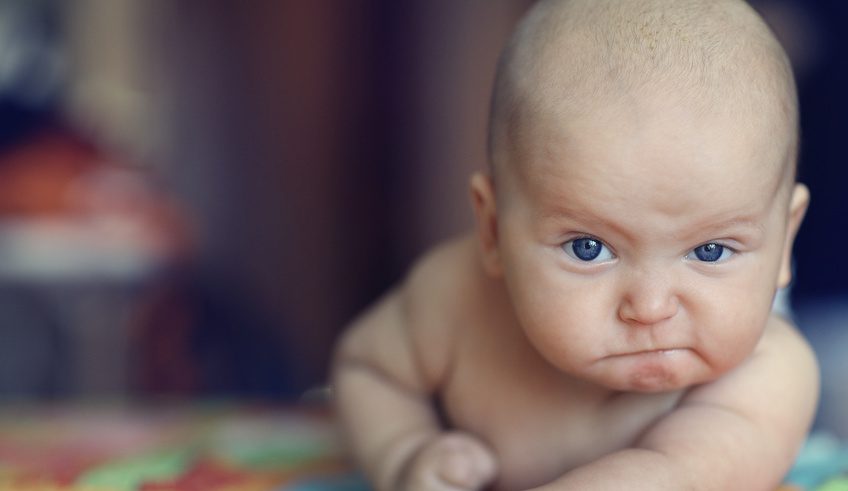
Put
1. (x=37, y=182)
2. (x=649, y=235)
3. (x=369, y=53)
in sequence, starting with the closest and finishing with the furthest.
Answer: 1. (x=649, y=235)
2. (x=37, y=182)
3. (x=369, y=53)

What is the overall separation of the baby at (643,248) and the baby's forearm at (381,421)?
4 centimetres

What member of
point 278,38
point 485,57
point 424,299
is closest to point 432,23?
point 485,57

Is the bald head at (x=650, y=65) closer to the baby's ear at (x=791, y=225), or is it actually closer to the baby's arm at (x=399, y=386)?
the baby's ear at (x=791, y=225)

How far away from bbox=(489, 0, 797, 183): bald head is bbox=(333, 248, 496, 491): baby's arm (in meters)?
0.24

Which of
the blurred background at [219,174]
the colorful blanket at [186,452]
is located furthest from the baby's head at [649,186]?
the blurred background at [219,174]

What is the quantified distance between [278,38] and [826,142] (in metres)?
1.52

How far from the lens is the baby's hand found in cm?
95

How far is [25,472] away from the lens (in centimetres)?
122

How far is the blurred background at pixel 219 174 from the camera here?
282 cm

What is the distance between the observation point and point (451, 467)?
37.6 inches

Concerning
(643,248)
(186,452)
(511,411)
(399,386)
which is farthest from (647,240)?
(186,452)

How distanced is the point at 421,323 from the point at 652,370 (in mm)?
297

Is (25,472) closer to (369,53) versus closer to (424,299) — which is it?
(424,299)

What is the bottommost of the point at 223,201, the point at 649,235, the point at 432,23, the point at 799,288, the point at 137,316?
the point at 799,288
